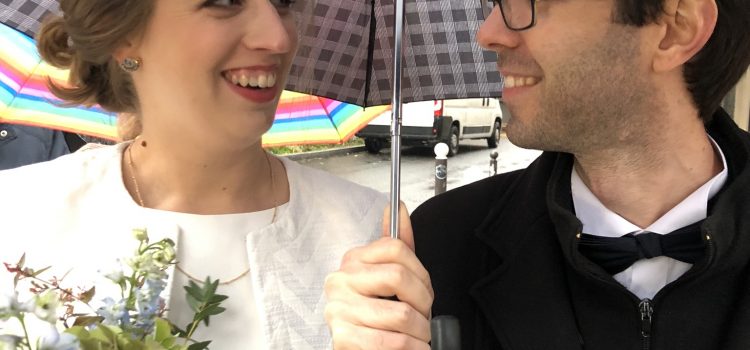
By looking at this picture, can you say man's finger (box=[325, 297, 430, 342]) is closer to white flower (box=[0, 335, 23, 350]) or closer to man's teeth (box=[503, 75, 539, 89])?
white flower (box=[0, 335, 23, 350])

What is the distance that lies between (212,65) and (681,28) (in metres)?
1.25

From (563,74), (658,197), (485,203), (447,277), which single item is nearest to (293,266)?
(447,277)

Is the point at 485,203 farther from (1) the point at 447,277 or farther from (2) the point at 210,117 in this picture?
(2) the point at 210,117

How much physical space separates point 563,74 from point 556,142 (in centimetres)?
18

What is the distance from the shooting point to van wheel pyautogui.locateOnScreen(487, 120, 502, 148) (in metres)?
16.7

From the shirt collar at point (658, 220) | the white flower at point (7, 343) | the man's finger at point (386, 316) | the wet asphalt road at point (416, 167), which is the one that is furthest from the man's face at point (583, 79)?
the wet asphalt road at point (416, 167)

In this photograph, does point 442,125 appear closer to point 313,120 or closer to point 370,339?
point 313,120

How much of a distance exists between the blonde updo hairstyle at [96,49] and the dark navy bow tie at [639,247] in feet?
4.01

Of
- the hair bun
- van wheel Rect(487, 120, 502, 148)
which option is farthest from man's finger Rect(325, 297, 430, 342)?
van wheel Rect(487, 120, 502, 148)

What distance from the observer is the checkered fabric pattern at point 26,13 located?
66.5 inches

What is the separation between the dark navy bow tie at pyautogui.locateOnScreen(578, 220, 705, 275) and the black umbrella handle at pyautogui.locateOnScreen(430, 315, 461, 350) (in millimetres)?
600

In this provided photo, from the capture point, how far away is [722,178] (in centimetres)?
172

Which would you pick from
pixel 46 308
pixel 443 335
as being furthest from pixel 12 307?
pixel 443 335

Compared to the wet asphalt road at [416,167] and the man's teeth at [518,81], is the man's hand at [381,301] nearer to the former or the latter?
the man's teeth at [518,81]
